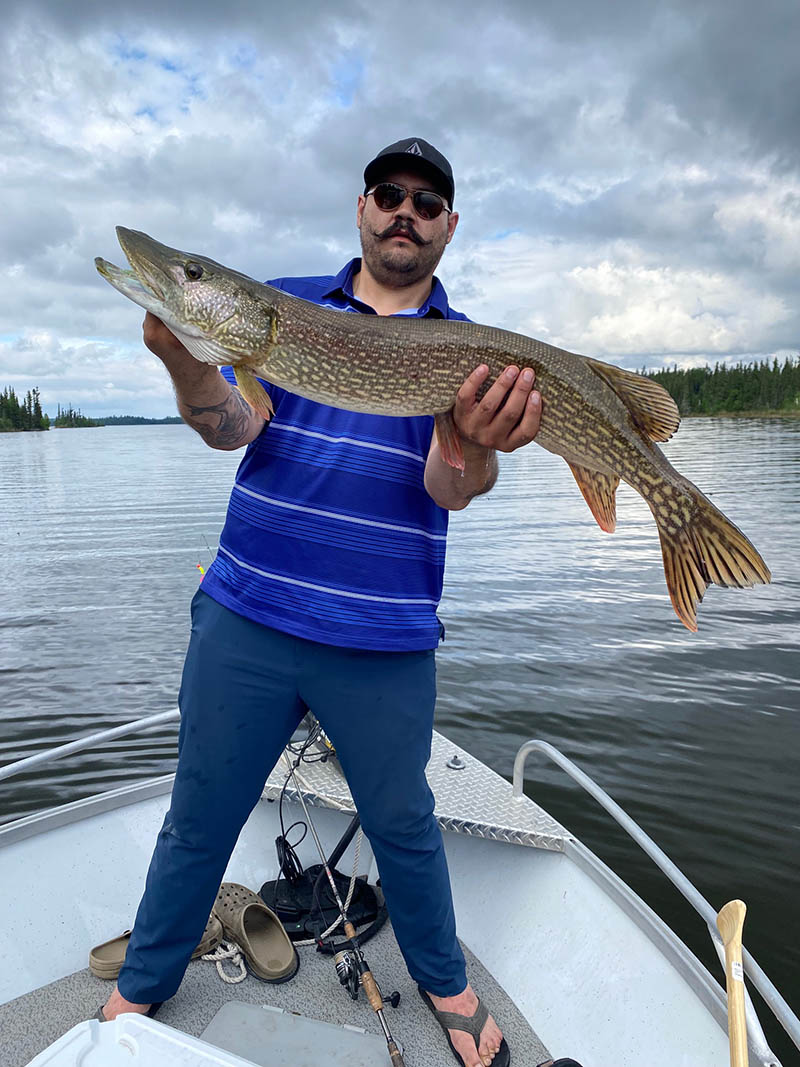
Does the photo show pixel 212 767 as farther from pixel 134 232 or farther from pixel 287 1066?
pixel 134 232

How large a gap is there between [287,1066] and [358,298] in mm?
2793

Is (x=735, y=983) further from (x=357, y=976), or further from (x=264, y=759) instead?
(x=357, y=976)

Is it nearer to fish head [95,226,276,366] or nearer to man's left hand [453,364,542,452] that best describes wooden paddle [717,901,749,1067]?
man's left hand [453,364,542,452]

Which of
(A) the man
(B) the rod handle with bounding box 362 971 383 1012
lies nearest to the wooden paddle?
(A) the man

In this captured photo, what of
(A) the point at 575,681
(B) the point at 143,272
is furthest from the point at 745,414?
(B) the point at 143,272

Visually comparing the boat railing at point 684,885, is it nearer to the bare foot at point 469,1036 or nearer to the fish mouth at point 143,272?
the bare foot at point 469,1036

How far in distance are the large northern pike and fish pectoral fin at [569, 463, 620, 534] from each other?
35 mm

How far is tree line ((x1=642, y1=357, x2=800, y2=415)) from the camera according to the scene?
97.2 meters

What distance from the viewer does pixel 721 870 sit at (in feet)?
16.7

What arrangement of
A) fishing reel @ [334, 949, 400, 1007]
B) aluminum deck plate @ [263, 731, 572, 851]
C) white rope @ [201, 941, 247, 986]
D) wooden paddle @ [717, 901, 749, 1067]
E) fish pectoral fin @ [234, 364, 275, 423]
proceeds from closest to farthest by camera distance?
wooden paddle @ [717, 901, 749, 1067] → fish pectoral fin @ [234, 364, 275, 423] → fishing reel @ [334, 949, 400, 1007] → white rope @ [201, 941, 247, 986] → aluminum deck plate @ [263, 731, 572, 851]

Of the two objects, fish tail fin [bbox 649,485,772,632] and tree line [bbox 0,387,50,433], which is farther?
tree line [bbox 0,387,50,433]

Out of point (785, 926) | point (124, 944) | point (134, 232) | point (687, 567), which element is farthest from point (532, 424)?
point (785, 926)

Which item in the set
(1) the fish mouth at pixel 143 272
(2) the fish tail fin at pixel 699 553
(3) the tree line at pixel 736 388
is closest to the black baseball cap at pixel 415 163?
(1) the fish mouth at pixel 143 272

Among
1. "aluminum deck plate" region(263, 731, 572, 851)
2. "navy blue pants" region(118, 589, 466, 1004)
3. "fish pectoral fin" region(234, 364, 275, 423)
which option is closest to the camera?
"fish pectoral fin" region(234, 364, 275, 423)
